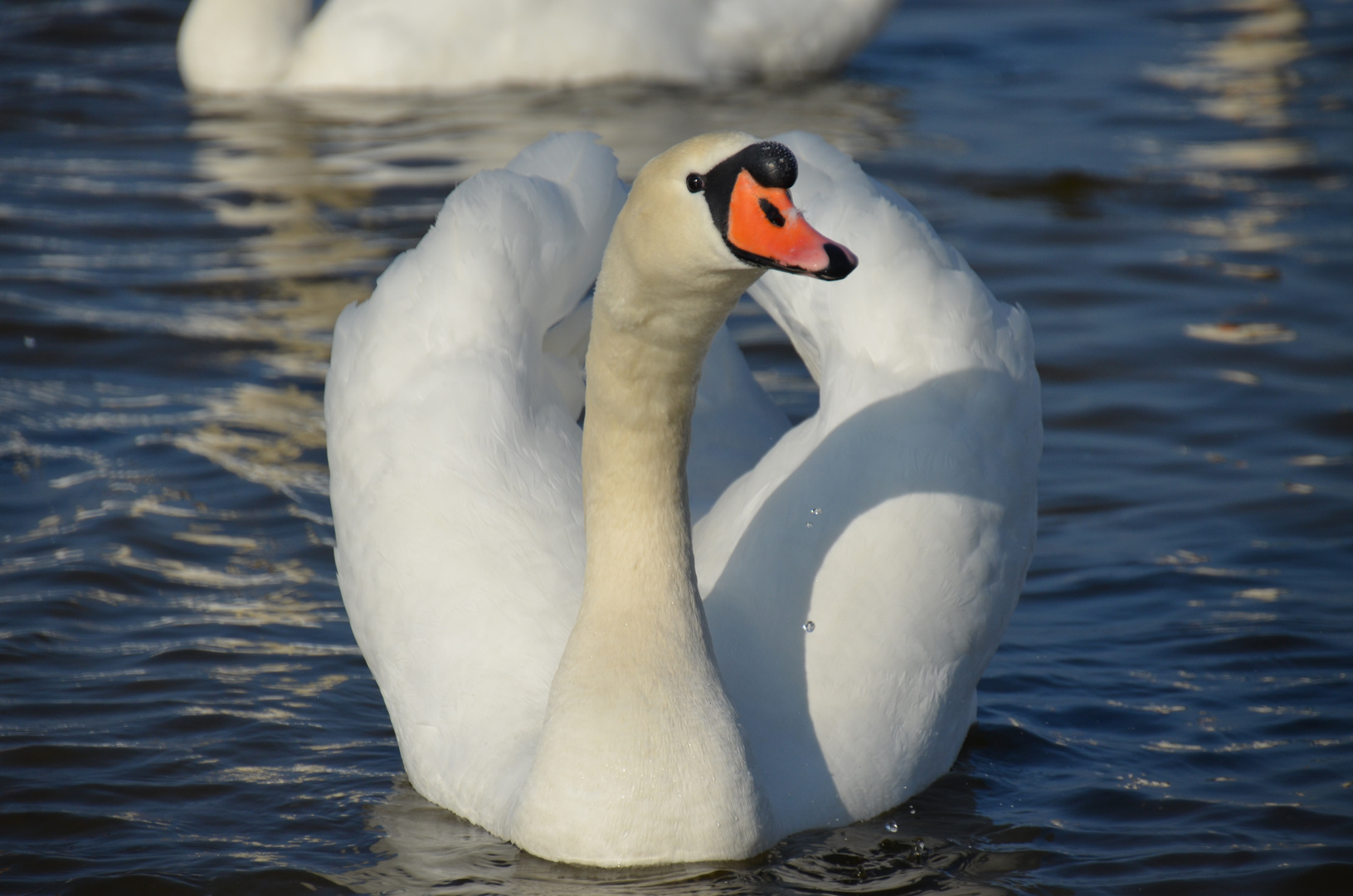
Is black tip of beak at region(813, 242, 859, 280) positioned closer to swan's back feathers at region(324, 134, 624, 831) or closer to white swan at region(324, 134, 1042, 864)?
white swan at region(324, 134, 1042, 864)

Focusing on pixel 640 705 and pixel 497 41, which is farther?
pixel 497 41

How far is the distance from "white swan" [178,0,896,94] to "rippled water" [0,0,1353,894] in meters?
0.29

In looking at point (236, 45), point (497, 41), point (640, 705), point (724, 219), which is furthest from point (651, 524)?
point (236, 45)

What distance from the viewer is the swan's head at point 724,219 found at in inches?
129

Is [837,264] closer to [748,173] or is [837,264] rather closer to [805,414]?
[748,173]

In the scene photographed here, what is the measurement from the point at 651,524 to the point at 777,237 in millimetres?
1088

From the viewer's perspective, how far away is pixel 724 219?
133 inches

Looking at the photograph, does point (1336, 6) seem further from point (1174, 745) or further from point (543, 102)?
point (1174, 745)

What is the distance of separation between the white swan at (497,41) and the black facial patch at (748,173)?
918 centimetres

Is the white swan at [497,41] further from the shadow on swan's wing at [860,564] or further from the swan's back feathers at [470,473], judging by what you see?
the shadow on swan's wing at [860,564]

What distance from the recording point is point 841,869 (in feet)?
14.5

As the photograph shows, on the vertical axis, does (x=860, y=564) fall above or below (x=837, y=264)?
below

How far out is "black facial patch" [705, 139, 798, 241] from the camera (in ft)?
11.1

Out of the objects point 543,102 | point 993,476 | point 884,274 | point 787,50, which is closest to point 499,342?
point 884,274
